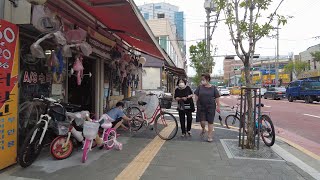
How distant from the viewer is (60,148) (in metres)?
6.00

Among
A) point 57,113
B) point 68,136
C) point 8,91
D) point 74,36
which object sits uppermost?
point 74,36

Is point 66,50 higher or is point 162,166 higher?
point 66,50

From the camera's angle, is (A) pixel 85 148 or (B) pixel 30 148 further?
(A) pixel 85 148

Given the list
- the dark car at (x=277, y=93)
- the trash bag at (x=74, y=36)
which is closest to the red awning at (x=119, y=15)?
the trash bag at (x=74, y=36)

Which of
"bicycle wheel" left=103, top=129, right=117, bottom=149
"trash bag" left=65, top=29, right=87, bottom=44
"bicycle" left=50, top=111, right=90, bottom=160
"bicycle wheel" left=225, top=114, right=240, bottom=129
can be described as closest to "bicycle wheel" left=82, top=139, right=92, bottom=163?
"bicycle" left=50, top=111, right=90, bottom=160

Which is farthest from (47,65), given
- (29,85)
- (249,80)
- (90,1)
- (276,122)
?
(276,122)

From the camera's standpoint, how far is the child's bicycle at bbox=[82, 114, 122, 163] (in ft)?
19.3

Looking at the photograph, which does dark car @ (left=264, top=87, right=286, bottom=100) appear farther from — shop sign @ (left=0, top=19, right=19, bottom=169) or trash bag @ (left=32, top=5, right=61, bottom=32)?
shop sign @ (left=0, top=19, right=19, bottom=169)

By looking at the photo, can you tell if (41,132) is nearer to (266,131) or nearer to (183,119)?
(183,119)

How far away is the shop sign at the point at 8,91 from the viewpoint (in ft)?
16.4

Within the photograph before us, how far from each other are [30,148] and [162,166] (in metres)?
2.27

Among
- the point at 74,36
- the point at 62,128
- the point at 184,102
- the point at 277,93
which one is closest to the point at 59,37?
the point at 74,36

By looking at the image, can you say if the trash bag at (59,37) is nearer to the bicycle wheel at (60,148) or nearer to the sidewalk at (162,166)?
the bicycle wheel at (60,148)

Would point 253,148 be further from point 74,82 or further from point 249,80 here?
point 74,82
